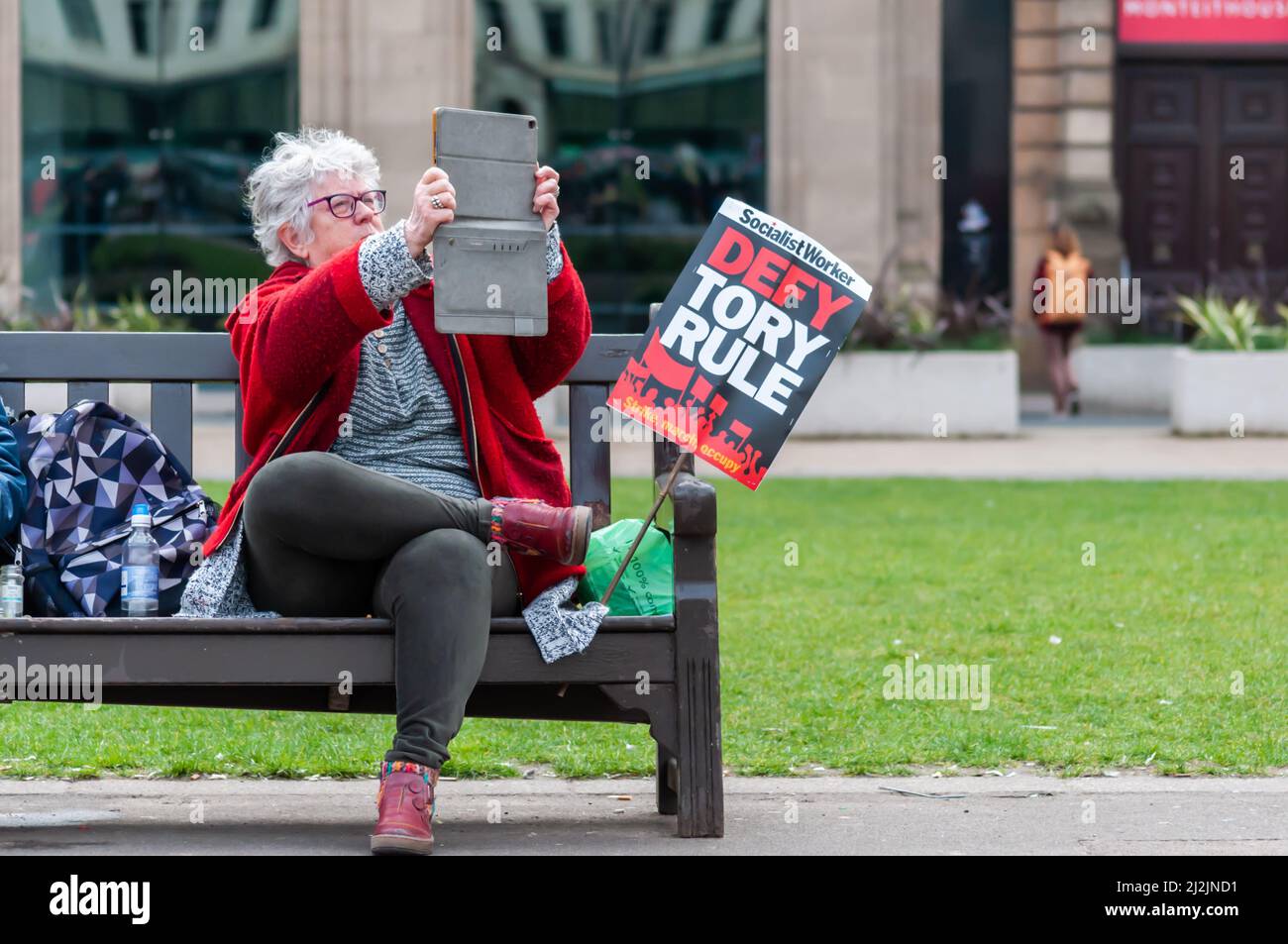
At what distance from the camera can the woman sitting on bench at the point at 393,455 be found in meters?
3.90

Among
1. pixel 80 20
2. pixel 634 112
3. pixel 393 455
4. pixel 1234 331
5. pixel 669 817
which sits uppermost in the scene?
pixel 80 20

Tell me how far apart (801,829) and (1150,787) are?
93 centimetres

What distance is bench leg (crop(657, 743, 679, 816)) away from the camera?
441 cm

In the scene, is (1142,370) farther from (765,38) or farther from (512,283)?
(512,283)

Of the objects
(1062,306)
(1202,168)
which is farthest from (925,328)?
(1202,168)

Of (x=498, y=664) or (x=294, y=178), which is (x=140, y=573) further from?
(x=294, y=178)

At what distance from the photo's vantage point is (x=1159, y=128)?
2078 cm

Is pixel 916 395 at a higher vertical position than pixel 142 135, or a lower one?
lower

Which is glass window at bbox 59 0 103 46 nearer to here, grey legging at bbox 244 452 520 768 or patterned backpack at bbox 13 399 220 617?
patterned backpack at bbox 13 399 220 617

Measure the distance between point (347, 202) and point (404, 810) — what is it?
1328mm

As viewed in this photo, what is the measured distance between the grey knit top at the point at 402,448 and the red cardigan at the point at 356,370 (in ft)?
0.09

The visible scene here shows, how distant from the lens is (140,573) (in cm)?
420
